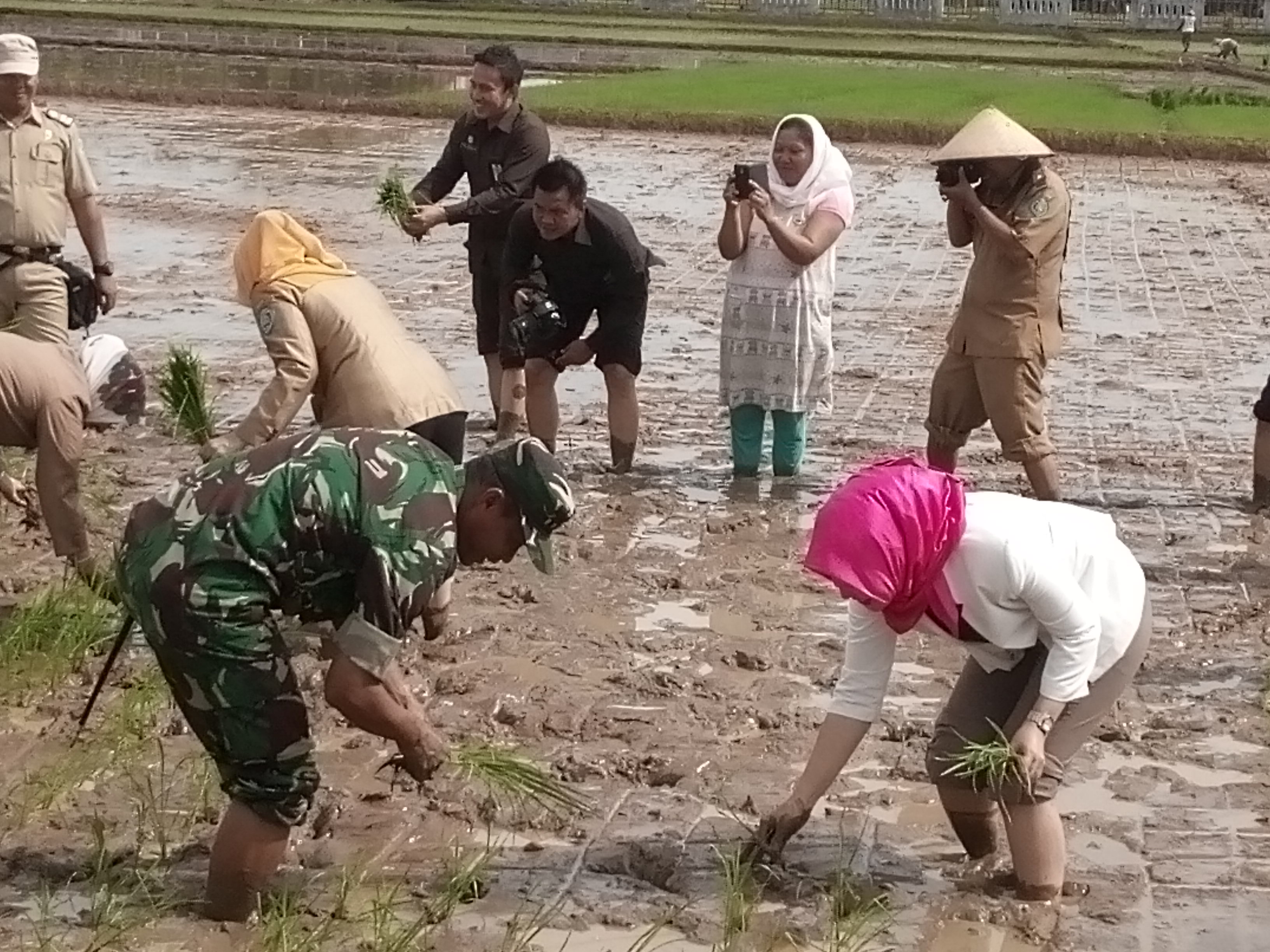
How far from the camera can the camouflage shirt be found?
12.8 ft

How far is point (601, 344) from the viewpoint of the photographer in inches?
320

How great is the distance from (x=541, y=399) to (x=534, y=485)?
4348 millimetres

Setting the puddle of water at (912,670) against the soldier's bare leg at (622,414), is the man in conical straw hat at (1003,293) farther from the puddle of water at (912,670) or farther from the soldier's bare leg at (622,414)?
the puddle of water at (912,670)

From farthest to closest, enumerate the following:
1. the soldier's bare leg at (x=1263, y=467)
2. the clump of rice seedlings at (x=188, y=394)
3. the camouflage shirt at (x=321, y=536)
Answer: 1. the soldier's bare leg at (x=1263, y=467)
2. the clump of rice seedlings at (x=188, y=394)
3. the camouflage shirt at (x=321, y=536)

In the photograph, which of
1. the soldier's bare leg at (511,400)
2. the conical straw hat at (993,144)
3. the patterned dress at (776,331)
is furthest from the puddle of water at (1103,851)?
the soldier's bare leg at (511,400)

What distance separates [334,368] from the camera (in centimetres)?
559

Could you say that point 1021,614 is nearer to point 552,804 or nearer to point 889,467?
point 889,467

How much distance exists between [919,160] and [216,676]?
61.1 feet

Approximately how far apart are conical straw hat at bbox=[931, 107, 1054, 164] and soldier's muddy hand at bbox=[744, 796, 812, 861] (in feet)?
10.0

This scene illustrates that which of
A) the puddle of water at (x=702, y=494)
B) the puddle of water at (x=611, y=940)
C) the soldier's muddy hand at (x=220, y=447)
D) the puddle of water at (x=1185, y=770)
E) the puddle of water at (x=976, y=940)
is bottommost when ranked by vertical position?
the puddle of water at (x=702, y=494)

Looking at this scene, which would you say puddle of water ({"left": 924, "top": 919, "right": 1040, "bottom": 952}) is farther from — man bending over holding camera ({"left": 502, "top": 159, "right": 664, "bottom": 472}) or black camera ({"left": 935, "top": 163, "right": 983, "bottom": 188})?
man bending over holding camera ({"left": 502, "top": 159, "right": 664, "bottom": 472})

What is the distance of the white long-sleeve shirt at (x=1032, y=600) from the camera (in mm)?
4113

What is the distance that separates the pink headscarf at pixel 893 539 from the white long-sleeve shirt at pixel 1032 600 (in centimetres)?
5

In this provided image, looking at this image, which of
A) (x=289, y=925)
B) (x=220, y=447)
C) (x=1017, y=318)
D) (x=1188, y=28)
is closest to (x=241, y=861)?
(x=289, y=925)
